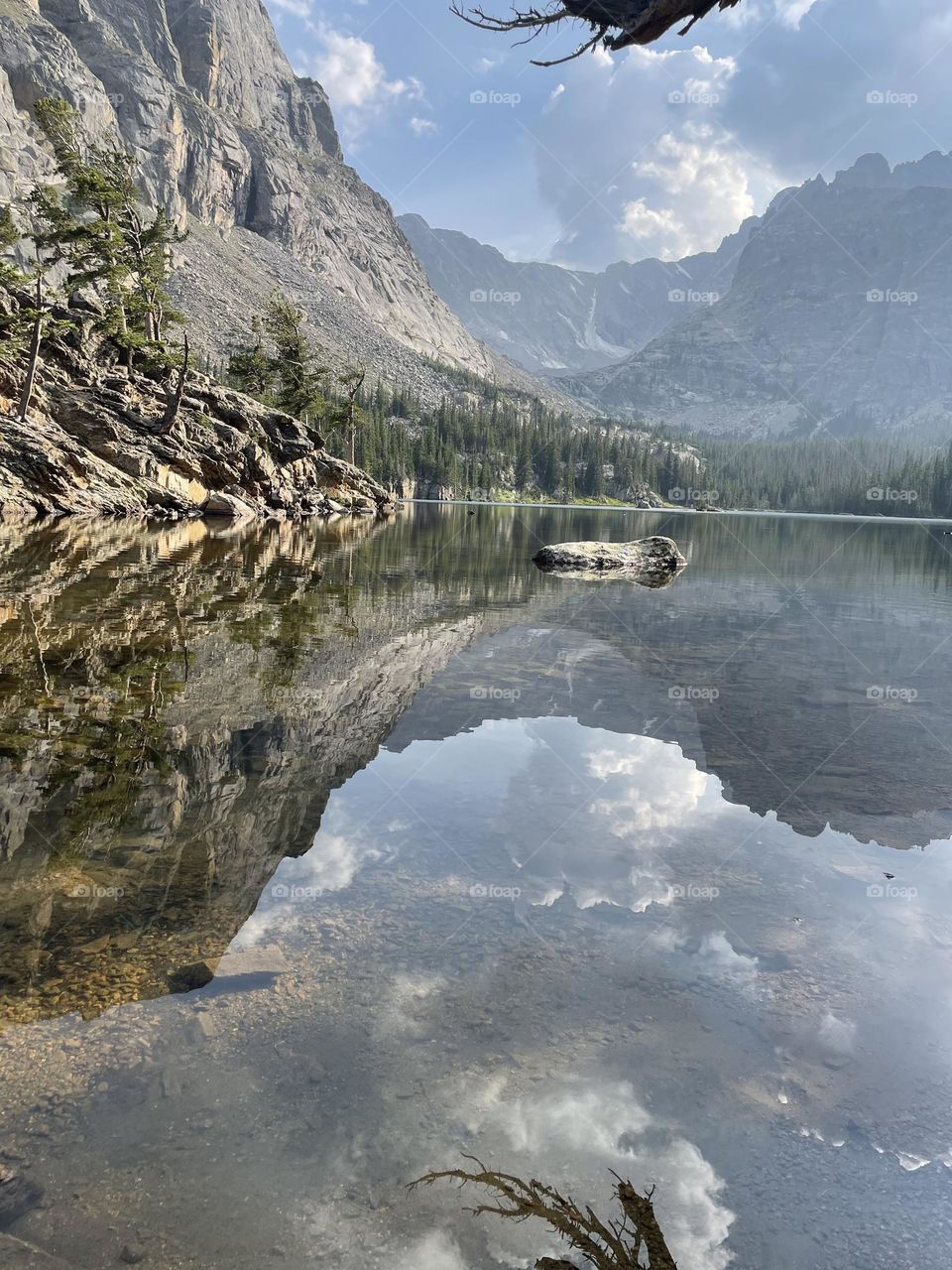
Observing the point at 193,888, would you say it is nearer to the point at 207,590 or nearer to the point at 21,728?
the point at 21,728

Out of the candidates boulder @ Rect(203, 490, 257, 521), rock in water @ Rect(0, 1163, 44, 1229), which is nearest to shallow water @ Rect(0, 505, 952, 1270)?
rock in water @ Rect(0, 1163, 44, 1229)

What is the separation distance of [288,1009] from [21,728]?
234 inches

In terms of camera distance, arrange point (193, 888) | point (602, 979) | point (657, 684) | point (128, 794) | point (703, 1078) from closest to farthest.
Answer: point (703, 1078) → point (602, 979) → point (193, 888) → point (128, 794) → point (657, 684)

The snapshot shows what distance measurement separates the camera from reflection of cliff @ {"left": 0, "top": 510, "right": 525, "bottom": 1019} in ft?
15.5

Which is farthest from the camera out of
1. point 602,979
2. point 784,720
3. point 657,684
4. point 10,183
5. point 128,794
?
point 10,183

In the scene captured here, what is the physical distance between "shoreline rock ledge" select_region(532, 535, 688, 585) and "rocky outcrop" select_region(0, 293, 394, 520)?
27.5 metres

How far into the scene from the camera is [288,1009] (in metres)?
4.12

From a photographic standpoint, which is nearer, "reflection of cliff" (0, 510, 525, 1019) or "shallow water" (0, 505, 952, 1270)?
"shallow water" (0, 505, 952, 1270)

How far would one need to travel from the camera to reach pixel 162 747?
799 centimetres

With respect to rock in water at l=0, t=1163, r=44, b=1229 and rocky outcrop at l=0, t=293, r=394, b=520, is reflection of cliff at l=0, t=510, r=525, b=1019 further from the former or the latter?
rocky outcrop at l=0, t=293, r=394, b=520

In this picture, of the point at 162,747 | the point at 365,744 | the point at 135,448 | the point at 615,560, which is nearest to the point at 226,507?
the point at 135,448

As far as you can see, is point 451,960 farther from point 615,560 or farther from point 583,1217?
point 615,560

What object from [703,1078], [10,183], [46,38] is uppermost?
[46,38]

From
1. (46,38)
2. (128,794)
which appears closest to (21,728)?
(128,794)
